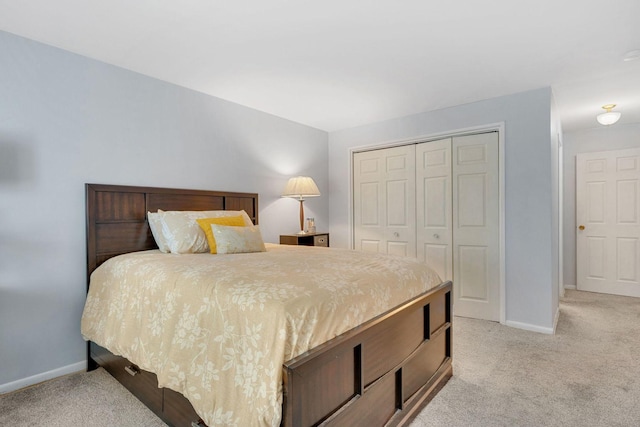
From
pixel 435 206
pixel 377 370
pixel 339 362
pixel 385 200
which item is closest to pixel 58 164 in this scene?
pixel 339 362

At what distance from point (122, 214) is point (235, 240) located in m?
0.95

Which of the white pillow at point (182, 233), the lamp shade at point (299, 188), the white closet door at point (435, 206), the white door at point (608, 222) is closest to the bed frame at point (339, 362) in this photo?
the white pillow at point (182, 233)

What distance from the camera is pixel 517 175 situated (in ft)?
10.7

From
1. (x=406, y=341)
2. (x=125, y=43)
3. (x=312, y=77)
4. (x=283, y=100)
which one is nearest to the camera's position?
(x=406, y=341)

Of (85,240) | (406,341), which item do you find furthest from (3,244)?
(406,341)

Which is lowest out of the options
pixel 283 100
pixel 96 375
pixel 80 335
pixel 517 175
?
pixel 96 375

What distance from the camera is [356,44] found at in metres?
2.32

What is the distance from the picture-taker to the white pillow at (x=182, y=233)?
2426mm

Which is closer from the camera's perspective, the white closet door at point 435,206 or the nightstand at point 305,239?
the white closet door at point 435,206

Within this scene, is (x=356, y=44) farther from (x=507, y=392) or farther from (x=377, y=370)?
(x=507, y=392)

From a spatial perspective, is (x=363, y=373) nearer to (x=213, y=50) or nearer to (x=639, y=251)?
(x=213, y=50)

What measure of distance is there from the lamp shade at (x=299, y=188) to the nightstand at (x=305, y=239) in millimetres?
479

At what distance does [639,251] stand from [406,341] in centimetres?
441

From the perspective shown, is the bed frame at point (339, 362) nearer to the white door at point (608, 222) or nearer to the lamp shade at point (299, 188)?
the lamp shade at point (299, 188)
